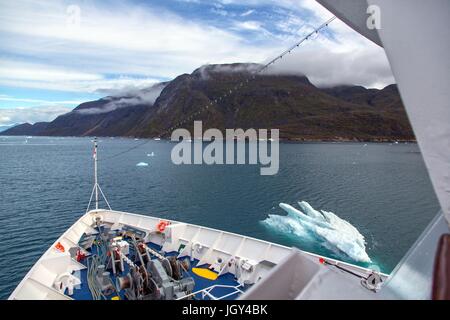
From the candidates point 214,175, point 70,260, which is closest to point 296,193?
point 214,175

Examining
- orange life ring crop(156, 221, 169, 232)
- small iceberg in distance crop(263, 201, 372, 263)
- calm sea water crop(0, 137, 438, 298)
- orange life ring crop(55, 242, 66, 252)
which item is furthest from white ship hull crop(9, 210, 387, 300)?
small iceberg in distance crop(263, 201, 372, 263)

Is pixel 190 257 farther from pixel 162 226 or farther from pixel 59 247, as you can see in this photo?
pixel 59 247

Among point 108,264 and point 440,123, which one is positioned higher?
point 440,123

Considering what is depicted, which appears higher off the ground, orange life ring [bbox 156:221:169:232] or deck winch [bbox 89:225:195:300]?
orange life ring [bbox 156:221:169:232]

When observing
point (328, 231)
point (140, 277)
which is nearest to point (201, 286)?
point (140, 277)

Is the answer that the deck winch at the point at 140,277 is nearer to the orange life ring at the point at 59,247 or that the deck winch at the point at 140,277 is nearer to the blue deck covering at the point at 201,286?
the blue deck covering at the point at 201,286

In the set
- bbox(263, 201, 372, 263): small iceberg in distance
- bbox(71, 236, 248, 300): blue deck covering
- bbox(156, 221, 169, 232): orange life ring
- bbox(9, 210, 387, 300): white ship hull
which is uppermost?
bbox(156, 221, 169, 232): orange life ring

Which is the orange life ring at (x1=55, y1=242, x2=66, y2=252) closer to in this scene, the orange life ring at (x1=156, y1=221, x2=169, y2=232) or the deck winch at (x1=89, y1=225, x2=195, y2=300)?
the deck winch at (x1=89, y1=225, x2=195, y2=300)
